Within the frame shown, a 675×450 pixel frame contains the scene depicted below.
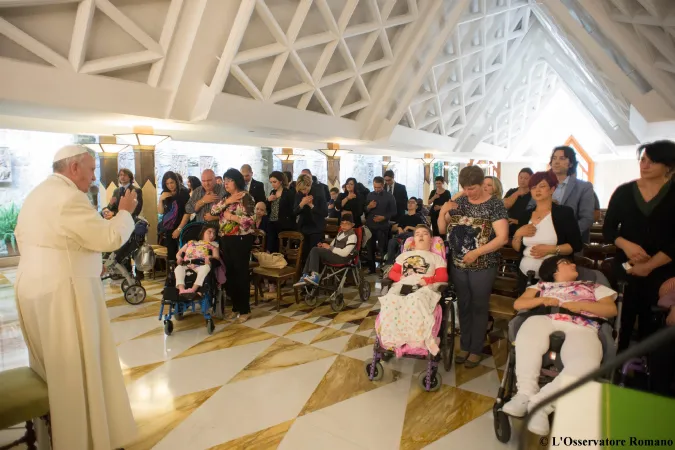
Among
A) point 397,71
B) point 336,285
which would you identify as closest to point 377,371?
point 336,285

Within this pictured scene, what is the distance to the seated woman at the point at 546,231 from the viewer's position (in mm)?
3338

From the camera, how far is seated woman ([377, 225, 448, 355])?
3.34 meters

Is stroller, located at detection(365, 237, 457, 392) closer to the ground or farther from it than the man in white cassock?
closer to the ground

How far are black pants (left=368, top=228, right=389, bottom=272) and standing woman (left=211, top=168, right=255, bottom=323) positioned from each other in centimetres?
299

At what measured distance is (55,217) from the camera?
2.24 metres

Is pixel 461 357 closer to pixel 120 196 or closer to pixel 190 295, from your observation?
pixel 190 295

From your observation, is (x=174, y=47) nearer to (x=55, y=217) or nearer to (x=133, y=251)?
(x=133, y=251)

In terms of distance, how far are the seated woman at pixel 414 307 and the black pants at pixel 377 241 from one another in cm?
359

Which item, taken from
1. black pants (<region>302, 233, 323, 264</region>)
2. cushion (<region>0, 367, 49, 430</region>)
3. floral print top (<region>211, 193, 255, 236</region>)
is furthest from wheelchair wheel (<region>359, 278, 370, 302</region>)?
cushion (<region>0, 367, 49, 430</region>)

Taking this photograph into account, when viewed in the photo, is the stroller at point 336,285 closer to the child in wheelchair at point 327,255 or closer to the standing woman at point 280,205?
the child in wheelchair at point 327,255

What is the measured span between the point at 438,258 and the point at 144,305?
13.5 ft

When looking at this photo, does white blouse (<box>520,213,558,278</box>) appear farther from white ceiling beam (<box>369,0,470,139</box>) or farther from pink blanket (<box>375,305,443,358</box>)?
white ceiling beam (<box>369,0,470,139</box>)

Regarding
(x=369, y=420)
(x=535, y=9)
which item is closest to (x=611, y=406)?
(x=369, y=420)

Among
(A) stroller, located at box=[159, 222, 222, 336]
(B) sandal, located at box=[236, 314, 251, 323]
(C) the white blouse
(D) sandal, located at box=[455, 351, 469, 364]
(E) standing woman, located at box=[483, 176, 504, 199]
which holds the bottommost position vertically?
(D) sandal, located at box=[455, 351, 469, 364]
